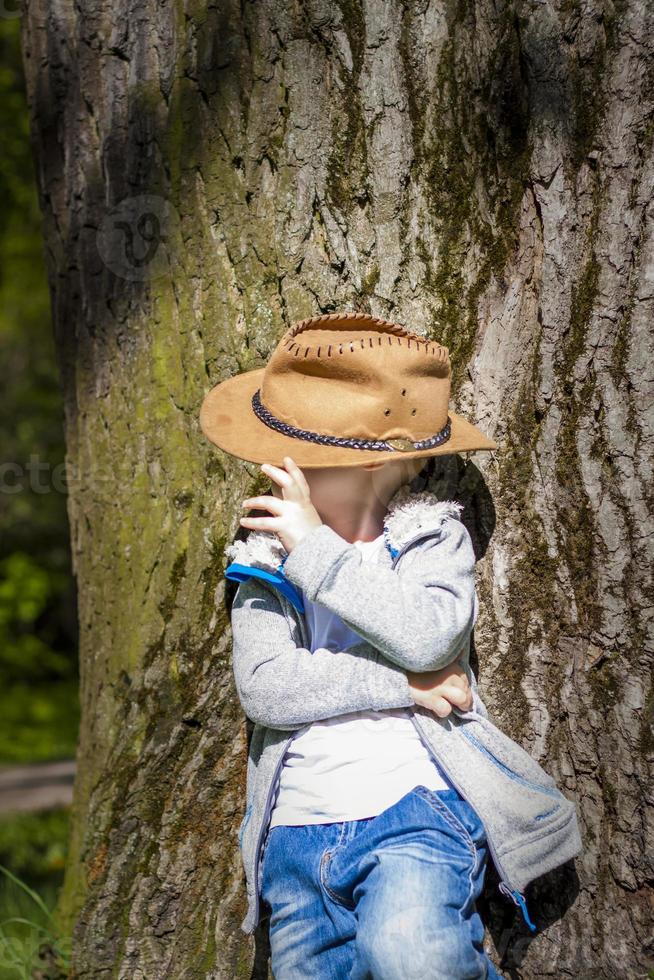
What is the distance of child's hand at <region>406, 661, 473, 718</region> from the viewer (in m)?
2.07

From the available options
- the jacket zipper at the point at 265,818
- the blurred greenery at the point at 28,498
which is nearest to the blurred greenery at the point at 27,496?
the blurred greenery at the point at 28,498

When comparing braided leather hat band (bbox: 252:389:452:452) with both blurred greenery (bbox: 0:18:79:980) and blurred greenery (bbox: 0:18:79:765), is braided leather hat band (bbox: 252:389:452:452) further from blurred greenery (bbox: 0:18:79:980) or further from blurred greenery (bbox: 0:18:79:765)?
blurred greenery (bbox: 0:18:79:765)

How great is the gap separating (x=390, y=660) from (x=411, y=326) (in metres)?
0.92

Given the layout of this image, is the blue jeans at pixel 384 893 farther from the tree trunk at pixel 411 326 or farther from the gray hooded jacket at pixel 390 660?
the tree trunk at pixel 411 326

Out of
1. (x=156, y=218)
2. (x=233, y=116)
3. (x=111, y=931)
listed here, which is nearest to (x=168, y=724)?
(x=111, y=931)

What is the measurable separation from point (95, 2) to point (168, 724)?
2115 millimetres

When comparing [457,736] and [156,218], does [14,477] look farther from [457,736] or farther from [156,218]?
[457,736]

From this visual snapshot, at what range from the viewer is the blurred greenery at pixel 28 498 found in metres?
9.45

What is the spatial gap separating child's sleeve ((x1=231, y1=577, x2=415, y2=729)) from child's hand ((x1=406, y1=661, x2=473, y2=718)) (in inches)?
1.2

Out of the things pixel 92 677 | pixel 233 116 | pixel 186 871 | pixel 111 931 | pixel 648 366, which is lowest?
pixel 111 931

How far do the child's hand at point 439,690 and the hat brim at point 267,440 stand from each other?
493 mm

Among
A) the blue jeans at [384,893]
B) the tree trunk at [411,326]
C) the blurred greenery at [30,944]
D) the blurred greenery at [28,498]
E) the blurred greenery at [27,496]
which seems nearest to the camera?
the blue jeans at [384,893]

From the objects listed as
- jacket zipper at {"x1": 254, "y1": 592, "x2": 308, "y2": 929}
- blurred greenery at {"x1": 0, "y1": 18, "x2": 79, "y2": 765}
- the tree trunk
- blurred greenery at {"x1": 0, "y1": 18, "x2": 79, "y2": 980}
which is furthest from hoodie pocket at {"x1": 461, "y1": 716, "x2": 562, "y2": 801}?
blurred greenery at {"x1": 0, "y1": 18, "x2": 79, "y2": 765}

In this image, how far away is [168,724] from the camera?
2.60 m
